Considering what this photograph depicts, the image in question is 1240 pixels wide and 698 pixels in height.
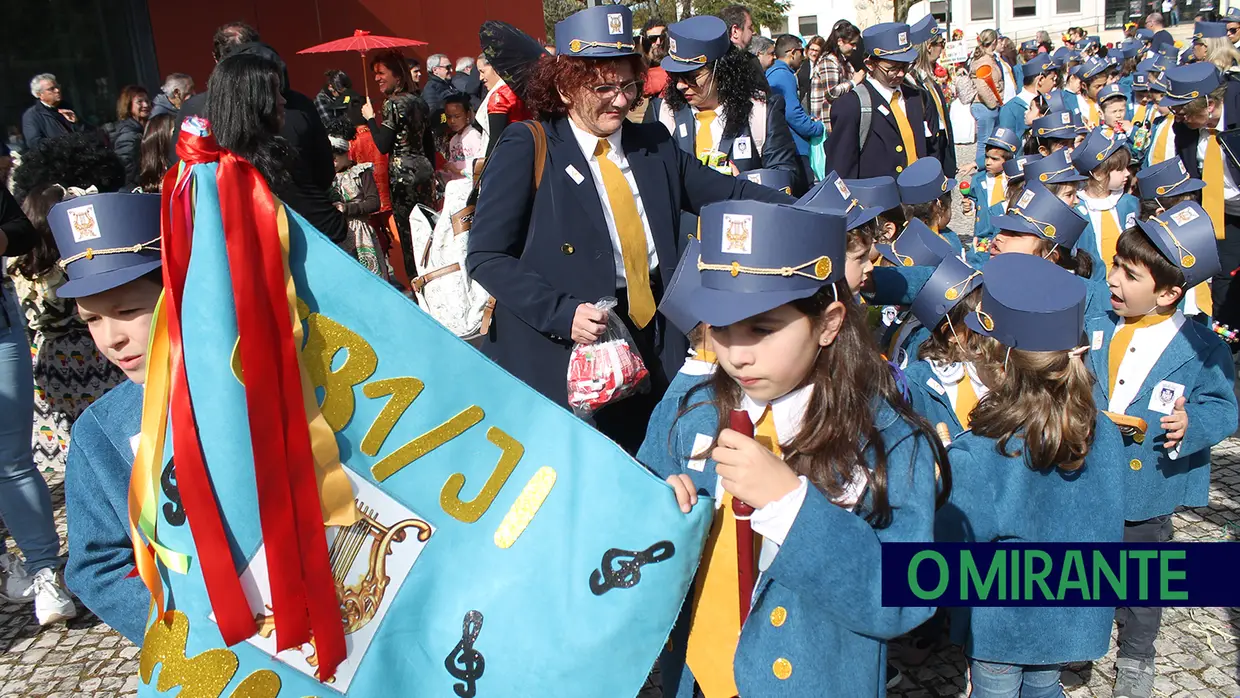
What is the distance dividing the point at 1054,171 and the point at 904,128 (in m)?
1.17

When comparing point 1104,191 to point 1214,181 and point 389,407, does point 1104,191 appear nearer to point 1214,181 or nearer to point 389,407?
point 1214,181

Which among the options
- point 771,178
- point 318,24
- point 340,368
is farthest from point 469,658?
point 318,24

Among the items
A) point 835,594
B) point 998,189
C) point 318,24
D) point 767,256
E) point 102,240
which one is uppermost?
point 318,24

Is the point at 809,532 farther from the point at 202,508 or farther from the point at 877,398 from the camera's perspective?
the point at 202,508

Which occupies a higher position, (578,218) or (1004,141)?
(578,218)

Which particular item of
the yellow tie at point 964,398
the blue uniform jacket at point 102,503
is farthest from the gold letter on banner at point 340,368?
the yellow tie at point 964,398

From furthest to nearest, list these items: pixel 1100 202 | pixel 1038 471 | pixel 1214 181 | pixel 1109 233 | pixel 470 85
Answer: pixel 470 85, pixel 1214 181, pixel 1100 202, pixel 1109 233, pixel 1038 471

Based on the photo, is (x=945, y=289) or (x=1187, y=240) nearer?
(x=945, y=289)

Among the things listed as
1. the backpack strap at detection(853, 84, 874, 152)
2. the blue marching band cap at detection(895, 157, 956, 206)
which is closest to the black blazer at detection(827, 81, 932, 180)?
the backpack strap at detection(853, 84, 874, 152)

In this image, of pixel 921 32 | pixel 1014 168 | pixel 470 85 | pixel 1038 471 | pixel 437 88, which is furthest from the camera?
pixel 437 88

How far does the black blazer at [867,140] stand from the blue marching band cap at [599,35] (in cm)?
397

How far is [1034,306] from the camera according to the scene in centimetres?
255

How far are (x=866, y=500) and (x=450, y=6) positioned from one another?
55.8 feet

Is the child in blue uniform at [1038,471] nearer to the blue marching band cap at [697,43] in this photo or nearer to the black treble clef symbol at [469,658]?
the black treble clef symbol at [469,658]
